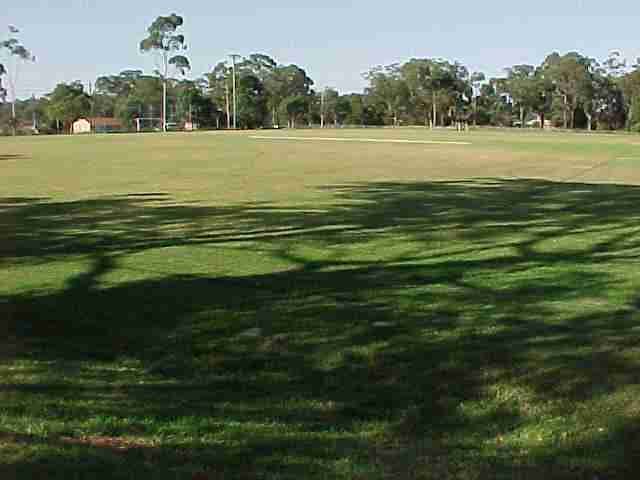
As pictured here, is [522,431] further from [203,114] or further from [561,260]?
[203,114]

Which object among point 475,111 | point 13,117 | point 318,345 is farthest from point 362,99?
point 318,345

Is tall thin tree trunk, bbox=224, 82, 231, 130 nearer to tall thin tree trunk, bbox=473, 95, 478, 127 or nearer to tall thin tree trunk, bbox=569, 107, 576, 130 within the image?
tall thin tree trunk, bbox=473, 95, 478, 127

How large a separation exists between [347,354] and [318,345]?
349 mm

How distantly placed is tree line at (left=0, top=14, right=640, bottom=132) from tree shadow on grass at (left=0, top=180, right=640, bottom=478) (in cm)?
11109

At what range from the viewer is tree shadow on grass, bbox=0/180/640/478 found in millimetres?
5047

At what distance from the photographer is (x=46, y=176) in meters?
27.8

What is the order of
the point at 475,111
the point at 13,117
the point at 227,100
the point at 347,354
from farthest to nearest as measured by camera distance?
the point at 475,111, the point at 227,100, the point at 13,117, the point at 347,354

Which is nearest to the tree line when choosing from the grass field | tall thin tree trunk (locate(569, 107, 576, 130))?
tall thin tree trunk (locate(569, 107, 576, 130))

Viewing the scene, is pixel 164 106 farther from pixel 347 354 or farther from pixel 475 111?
pixel 347 354

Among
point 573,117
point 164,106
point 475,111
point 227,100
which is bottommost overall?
point 573,117

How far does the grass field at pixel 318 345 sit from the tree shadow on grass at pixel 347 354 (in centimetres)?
2

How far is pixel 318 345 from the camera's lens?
7.42m

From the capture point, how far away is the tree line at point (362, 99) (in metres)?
128

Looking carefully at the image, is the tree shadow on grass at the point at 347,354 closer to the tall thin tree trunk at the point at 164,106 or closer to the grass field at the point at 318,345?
the grass field at the point at 318,345
